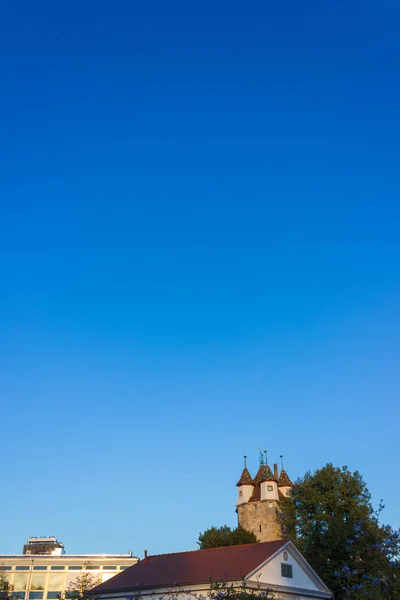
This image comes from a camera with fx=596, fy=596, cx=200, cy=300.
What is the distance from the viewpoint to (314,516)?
59844 mm

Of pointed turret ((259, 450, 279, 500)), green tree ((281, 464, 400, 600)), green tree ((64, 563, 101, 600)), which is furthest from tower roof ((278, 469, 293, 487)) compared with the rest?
green tree ((64, 563, 101, 600))

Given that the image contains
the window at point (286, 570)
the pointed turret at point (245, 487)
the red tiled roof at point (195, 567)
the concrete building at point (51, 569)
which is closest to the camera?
the red tiled roof at point (195, 567)

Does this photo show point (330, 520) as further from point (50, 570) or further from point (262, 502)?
point (50, 570)

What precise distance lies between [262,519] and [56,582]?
4425 cm

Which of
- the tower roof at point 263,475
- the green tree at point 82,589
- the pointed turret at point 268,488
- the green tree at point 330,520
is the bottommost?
the green tree at point 82,589

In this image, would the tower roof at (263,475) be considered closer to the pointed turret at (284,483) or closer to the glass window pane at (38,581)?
the pointed turret at (284,483)

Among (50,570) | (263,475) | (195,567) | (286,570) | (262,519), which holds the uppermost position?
(263,475)

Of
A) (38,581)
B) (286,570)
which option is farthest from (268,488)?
(38,581)

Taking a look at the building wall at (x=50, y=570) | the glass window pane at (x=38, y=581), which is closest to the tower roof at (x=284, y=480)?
the building wall at (x=50, y=570)

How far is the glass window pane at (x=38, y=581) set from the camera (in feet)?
323

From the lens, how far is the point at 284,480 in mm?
83125

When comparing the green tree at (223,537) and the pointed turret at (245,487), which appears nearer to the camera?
the green tree at (223,537)

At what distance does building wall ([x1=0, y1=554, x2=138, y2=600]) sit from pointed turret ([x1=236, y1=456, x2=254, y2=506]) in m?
33.2

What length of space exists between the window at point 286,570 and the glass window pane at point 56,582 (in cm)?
7053
